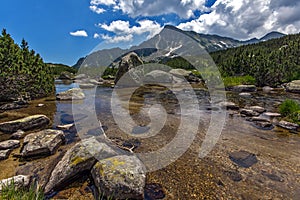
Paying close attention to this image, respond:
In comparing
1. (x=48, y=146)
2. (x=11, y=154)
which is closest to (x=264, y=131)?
(x=48, y=146)

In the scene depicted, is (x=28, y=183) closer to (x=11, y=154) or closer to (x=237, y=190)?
(x=11, y=154)

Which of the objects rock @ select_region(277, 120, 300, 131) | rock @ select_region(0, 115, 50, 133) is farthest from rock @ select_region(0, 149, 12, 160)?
rock @ select_region(277, 120, 300, 131)

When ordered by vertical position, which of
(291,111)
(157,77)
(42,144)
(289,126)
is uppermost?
(157,77)

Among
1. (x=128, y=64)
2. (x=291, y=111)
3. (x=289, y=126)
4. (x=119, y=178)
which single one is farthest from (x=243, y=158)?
(x=128, y=64)

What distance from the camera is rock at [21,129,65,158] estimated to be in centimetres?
706

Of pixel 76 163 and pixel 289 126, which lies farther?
pixel 289 126

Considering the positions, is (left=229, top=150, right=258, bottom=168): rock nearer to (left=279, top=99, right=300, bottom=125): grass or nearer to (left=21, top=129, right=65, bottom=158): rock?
(left=279, top=99, right=300, bottom=125): grass

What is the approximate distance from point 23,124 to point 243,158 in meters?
11.7

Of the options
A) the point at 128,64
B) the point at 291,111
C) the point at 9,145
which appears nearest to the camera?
the point at 9,145

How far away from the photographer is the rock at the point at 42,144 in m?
7.06

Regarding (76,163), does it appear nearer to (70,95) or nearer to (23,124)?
(23,124)

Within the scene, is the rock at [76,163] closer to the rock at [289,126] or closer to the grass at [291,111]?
the rock at [289,126]

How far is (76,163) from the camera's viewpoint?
221 inches

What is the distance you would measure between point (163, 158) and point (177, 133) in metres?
3.20
